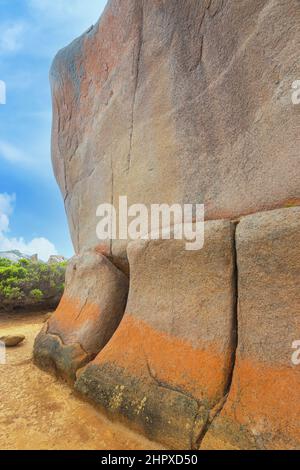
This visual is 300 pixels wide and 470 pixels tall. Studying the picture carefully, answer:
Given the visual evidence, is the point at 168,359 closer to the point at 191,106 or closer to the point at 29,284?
the point at 191,106

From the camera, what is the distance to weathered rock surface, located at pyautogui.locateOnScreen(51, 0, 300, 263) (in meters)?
2.40

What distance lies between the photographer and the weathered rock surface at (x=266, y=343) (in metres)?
1.87

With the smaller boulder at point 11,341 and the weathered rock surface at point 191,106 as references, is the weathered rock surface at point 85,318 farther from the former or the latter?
the smaller boulder at point 11,341

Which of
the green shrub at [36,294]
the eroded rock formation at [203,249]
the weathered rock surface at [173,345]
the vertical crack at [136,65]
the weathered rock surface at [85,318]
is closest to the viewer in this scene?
the eroded rock formation at [203,249]

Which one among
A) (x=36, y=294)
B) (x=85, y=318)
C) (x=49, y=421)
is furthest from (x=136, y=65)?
(x=36, y=294)

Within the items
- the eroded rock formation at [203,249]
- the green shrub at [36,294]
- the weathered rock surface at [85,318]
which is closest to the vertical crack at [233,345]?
the eroded rock formation at [203,249]

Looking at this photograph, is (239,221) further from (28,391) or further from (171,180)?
(28,391)

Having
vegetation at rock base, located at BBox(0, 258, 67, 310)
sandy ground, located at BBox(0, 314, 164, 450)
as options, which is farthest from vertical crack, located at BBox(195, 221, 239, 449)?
vegetation at rock base, located at BBox(0, 258, 67, 310)

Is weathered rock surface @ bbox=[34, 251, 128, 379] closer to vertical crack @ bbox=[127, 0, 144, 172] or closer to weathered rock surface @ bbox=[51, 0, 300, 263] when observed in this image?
weathered rock surface @ bbox=[51, 0, 300, 263]

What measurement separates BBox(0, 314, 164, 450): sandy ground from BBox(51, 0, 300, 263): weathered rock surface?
1885mm

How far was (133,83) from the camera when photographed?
159 inches

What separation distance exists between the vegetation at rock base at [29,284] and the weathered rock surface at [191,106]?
215 inches

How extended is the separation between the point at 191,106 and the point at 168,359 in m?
2.64
